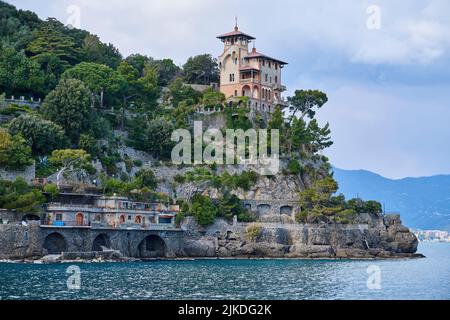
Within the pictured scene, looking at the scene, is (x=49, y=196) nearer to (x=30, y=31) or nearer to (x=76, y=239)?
(x=76, y=239)

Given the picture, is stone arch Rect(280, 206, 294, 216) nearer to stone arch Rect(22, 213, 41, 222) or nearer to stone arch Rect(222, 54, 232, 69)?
stone arch Rect(222, 54, 232, 69)

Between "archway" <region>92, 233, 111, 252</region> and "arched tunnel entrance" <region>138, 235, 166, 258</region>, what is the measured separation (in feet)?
12.5

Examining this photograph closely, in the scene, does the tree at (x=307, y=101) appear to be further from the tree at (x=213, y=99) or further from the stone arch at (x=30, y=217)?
the stone arch at (x=30, y=217)

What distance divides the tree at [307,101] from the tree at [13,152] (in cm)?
3519

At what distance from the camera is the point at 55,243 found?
214 ft

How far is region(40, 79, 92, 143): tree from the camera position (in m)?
77.8

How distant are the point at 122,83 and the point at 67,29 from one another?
14.1 metres

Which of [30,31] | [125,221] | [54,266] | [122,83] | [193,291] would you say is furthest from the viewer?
[30,31]

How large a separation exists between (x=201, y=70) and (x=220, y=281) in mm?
57728

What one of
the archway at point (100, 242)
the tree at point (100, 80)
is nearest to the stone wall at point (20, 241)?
the archway at point (100, 242)

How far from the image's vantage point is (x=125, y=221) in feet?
231

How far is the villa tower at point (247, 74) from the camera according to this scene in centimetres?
Answer: 9725
